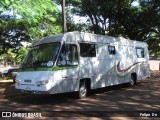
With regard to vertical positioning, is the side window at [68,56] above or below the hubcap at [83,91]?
above

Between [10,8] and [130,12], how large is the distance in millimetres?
17594

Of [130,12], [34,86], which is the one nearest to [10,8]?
[34,86]

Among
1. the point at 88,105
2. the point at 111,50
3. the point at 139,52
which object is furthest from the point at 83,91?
the point at 139,52

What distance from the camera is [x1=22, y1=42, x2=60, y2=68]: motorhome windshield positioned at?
42.0ft

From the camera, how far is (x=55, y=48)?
13070 mm

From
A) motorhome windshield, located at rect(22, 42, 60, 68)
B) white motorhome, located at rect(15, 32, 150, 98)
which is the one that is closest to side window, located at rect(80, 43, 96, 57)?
white motorhome, located at rect(15, 32, 150, 98)

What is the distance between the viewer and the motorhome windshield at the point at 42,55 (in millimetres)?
12797

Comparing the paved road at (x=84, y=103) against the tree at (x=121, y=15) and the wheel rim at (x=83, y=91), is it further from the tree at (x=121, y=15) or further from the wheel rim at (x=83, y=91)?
the tree at (x=121, y=15)

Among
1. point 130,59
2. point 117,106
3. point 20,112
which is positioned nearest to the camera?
point 20,112

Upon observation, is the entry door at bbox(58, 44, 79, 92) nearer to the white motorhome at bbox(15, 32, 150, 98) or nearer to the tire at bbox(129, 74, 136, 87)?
the white motorhome at bbox(15, 32, 150, 98)

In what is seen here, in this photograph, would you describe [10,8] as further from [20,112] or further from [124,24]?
[124,24]

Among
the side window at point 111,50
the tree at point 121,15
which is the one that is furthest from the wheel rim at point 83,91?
Result: the tree at point 121,15

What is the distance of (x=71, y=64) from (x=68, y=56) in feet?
1.21

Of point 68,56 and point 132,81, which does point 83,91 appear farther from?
point 132,81
